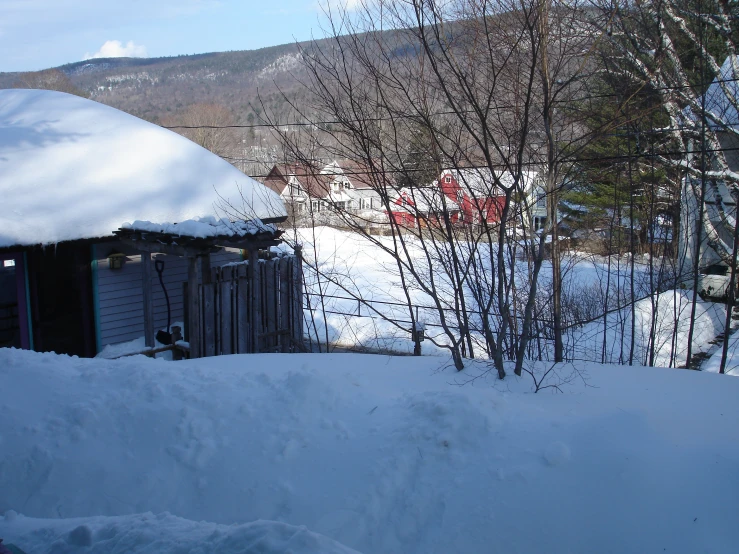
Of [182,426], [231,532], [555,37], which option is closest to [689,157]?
[555,37]

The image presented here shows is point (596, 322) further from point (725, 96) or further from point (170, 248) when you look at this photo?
point (170, 248)

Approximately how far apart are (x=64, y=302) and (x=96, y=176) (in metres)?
2.38

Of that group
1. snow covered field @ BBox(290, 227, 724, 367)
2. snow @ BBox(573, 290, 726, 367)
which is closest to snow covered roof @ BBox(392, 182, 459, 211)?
snow covered field @ BBox(290, 227, 724, 367)

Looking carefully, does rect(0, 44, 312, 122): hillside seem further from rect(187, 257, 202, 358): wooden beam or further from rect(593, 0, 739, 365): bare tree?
rect(187, 257, 202, 358): wooden beam

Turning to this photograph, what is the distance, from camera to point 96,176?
11.1m

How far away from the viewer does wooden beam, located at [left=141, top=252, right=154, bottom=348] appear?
404 inches

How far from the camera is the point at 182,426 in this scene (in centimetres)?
457

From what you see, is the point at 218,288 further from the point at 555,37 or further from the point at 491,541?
the point at 491,541

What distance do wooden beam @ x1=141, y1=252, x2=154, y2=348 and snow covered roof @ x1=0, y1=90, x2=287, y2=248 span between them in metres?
0.76

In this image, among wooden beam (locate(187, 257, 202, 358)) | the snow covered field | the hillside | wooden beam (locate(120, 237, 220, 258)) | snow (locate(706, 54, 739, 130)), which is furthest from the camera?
the hillside

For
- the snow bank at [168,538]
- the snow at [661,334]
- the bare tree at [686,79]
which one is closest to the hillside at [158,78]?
the bare tree at [686,79]

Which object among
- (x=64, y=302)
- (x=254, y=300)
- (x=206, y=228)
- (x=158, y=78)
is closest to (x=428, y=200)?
(x=206, y=228)

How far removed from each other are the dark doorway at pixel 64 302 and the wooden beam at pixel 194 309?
2569 mm

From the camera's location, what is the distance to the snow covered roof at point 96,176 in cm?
977
